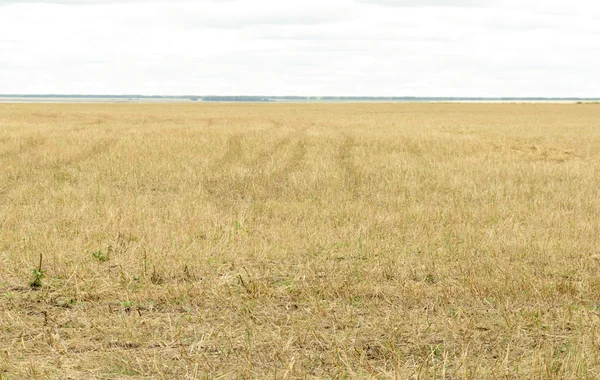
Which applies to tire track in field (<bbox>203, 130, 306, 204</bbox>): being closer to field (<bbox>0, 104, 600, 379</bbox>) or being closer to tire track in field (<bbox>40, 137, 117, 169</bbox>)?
field (<bbox>0, 104, 600, 379</bbox>)

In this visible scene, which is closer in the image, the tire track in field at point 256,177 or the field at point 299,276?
the field at point 299,276

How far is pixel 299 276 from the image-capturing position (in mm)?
7051

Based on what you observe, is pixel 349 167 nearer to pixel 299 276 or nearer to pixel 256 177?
pixel 256 177

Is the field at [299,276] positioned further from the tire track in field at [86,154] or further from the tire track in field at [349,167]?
the tire track in field at [86,154]

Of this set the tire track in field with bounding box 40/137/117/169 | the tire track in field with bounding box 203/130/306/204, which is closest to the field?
the tire track in field with bounding box 203/130/306/204

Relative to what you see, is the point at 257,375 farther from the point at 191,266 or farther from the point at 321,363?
the point at 191,266

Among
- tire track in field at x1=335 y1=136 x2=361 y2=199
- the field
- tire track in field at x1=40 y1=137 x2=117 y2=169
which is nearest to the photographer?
the field

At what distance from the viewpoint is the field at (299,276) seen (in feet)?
15.7

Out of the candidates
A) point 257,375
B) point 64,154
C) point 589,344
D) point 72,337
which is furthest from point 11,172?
point 589,344

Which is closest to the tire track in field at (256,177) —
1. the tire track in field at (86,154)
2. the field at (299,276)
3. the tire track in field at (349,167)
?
the field at (299,276)

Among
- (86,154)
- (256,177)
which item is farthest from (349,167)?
(86,154)

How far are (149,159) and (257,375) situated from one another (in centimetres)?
1468

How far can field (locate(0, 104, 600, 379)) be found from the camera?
479cm

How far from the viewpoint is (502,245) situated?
8445mm
